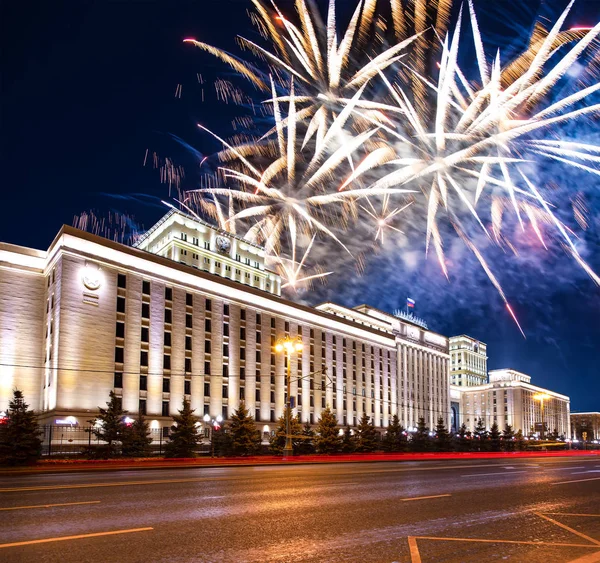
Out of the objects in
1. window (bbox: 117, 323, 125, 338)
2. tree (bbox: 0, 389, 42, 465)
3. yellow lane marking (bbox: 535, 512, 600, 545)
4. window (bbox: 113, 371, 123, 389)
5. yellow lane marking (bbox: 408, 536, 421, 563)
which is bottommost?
tree (bbox: 0, 389, 42, 465)

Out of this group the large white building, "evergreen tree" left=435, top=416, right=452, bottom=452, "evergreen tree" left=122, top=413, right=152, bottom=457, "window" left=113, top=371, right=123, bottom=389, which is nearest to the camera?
"evergreen tree" left=122, top=413, right=152, bottom=457

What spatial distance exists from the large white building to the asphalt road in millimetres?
42100

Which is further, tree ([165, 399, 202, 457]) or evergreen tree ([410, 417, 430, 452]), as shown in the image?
evergreen tree ([410, 417, 430, 452])

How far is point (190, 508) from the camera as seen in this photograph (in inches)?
401

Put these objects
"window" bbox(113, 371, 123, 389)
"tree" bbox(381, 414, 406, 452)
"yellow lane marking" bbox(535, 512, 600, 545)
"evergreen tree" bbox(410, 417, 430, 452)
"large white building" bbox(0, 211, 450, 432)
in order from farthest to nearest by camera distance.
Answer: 1. "evergreen tree" bbox(410, 417, 430, 452)
2. "tree" bbox(381, 414, 406, 452)
3. "window" bbox(113, 371, 123, 389)
4. "large white building" bbox(0, 211, 450, 432)
5. "yellow lane marking" bbox(535, 512, 600, 545)

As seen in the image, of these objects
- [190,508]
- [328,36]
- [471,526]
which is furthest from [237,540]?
[328,36]

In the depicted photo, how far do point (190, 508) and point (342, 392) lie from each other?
78.1 meters

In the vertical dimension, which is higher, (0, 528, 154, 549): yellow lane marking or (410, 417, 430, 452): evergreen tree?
(0, 528, 154, 549): yellow lane marking

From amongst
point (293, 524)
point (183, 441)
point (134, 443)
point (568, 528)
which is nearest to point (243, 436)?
point (183, 441)

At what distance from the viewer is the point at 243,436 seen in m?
44.8

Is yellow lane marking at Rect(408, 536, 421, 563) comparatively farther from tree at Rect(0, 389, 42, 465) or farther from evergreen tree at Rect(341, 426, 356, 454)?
evergreen tree at Rect(341, 426, 356, 454)

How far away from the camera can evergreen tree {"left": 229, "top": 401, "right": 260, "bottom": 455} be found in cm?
4416

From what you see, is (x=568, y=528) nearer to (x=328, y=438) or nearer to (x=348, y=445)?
(x=328, y=438)

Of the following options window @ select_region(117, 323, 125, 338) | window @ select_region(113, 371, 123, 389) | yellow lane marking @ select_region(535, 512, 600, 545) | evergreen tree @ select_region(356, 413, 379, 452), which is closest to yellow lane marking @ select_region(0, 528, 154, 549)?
yellow lane marking @ select_region(535, 512, 600, 545)
